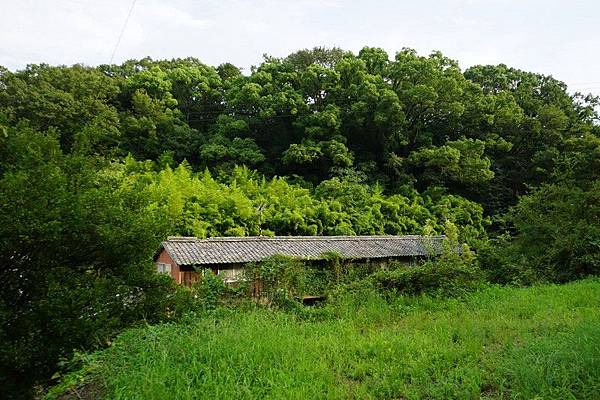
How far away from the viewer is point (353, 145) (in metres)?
28.9

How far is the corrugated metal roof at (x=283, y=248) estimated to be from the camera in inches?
577

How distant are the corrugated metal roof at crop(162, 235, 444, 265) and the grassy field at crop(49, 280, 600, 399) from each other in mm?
8419

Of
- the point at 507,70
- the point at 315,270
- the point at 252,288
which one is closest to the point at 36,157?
the point at 252,288

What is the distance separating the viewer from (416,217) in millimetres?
25594

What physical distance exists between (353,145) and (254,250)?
48.5ft

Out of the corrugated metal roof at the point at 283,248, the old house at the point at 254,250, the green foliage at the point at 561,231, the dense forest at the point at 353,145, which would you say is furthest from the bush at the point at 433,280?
the corrugated metal roof at the point at 283,248

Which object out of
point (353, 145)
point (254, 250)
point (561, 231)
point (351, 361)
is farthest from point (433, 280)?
point (353, 145)

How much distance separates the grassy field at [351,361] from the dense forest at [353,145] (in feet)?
23.8

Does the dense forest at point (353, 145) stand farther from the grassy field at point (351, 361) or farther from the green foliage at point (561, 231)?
the grassy field at point (351, 361)

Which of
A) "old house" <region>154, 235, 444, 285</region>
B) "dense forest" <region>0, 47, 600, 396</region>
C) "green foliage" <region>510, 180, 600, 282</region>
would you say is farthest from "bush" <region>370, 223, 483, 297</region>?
"old house" <region>154, 235, 444, 285</region>

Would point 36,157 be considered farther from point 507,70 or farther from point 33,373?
point 507,70

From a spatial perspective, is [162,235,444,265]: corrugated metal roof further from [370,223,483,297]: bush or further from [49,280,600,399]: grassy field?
[49,280,600,399]: grassy field

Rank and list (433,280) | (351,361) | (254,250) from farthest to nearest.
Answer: (254,250) → (433,280) → (351,361)

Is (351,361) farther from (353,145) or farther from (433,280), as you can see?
(353,145)
